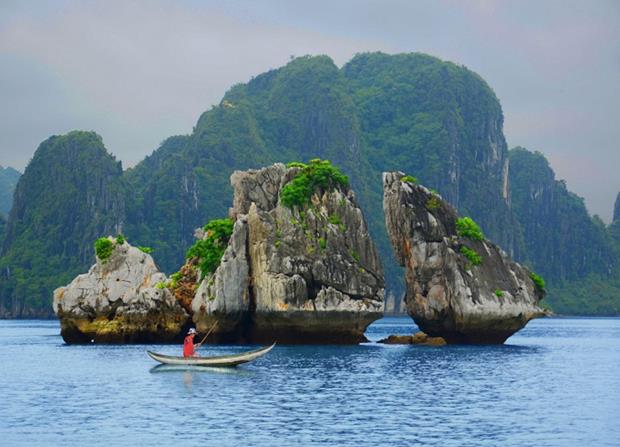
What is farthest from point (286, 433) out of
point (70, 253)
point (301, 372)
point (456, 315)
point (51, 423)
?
point (70, 253)

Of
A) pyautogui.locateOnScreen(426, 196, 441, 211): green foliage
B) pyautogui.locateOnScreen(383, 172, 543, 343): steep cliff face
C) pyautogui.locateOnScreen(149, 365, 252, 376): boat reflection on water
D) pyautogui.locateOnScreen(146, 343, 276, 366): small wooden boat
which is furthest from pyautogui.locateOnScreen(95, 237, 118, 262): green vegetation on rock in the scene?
pyautogui.locateOnScreen(146, 343, 276, 366): small wooden boat

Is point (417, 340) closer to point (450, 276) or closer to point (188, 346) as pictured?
point (450, 276)

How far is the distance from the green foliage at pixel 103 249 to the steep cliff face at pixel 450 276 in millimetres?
19613

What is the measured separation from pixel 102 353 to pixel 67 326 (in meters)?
10.7

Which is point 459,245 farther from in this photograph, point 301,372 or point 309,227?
point 301,372

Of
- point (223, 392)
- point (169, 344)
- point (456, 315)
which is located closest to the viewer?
point (223, 392)

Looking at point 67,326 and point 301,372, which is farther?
point 67,326

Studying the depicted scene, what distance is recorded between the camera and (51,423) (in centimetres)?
3338

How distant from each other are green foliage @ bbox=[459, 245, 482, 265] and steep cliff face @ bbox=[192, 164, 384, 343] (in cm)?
565

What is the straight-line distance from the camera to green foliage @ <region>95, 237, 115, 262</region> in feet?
236

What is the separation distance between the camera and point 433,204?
6862cm

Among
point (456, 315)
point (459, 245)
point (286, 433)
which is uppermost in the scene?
point (459, 245)

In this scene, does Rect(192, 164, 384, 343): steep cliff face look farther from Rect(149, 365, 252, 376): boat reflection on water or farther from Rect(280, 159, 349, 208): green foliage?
Rect(149, 365, 252, 376): boat reflection on water

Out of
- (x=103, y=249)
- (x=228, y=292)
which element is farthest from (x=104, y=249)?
(x=228, y=292)
